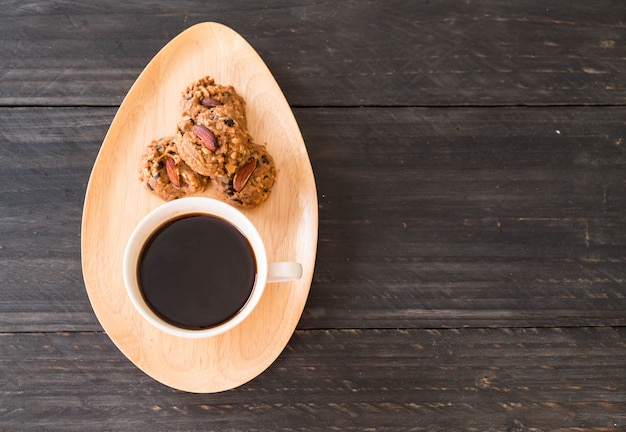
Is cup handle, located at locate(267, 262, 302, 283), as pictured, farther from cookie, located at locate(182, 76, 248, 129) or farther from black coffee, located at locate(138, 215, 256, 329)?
cookie, located at locate(182, 76, 248, 129)

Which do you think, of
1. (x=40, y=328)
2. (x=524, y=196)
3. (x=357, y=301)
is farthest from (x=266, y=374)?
(x=524, y=196)

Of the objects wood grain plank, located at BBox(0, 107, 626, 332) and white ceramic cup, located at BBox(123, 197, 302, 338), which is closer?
white ceramic cup, located at BBox(123, 197, 302, 338)

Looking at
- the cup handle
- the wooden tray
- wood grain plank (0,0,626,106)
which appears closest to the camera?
the cup handle

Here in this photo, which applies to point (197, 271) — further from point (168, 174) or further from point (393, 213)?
point (393, 213)

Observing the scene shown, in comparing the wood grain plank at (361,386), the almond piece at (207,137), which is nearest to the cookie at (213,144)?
the almond piece at (207,137)

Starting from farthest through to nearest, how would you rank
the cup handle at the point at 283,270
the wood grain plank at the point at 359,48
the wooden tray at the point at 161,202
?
1. the wood grain plank at the point at 359,48
2. the wooden tray at the point at 161,202
3. the cup handle at the point at 283,270

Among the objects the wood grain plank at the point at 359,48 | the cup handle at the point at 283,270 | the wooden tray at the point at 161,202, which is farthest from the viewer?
the wood grain plank at the point at 359,48

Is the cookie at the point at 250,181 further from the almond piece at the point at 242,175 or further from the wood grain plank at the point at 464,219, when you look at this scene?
the wood grain plank at the point at 464,219

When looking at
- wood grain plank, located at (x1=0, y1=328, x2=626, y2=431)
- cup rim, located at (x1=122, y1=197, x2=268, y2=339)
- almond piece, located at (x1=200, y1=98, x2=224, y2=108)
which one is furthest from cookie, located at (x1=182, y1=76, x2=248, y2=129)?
wood grain plank, located at (x1=0, y1=328, x2=626, y2=431)
